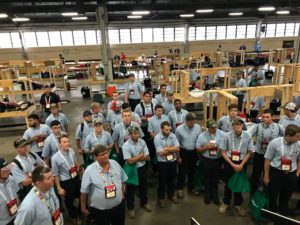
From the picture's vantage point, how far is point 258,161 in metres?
4.41

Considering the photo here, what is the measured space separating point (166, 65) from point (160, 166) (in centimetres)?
747

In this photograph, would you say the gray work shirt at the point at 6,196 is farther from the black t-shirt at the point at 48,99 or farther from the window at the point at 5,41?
the window at the point at 5,41

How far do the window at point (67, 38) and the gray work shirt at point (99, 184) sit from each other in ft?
71.2

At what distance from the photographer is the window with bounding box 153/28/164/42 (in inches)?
932

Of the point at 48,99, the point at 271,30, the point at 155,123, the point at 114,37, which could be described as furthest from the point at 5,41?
the point at 271,30

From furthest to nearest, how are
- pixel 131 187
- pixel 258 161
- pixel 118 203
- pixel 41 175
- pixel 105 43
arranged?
pixel 105 43 < pixel 258 161 < pixel 131 187 < pixel 118 203 < pixel 41 175

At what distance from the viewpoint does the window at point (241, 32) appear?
83.0 feet

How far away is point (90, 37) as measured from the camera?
22781mm

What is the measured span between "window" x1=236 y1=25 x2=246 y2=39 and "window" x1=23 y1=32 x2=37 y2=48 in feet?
64.5

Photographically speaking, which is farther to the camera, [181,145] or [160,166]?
[181,145]

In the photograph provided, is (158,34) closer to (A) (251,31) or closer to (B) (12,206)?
(A) (251,31)

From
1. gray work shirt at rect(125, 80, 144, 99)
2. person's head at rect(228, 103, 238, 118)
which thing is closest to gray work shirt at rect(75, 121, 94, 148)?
person's head at rect(228, 103, 238, 118)

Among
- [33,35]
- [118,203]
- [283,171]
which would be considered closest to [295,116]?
[283,171]

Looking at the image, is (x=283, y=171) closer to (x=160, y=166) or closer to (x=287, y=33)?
(x=160, y=166)
